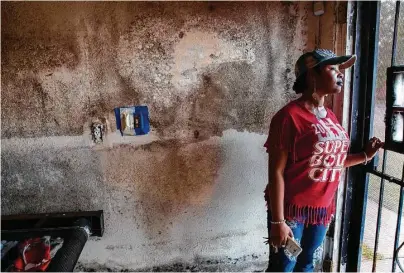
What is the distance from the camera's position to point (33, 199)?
2041 millimetres

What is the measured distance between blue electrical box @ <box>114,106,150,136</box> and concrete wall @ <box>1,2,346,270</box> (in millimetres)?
Answer: 41

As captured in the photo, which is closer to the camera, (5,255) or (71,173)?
(5,255)

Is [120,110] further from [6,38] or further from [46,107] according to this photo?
[6,38]

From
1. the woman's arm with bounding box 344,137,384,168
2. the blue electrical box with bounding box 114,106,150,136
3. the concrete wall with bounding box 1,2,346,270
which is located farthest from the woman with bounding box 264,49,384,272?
the blue electrical box with bounding box 114,106,150,136

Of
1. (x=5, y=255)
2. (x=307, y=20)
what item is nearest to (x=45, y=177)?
(x=5, y=255)

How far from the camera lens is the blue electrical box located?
197cm

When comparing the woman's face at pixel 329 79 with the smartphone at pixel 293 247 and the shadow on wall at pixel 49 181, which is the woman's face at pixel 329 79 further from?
the shadow on wall at pixel 49 181

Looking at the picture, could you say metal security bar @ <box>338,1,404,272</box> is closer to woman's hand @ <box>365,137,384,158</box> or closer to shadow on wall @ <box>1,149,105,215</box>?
woman's hand @ <box>365,137,384,158</box>

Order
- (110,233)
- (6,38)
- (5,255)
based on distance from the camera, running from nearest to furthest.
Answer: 1. (5,255)
2. (6,38)
3. (110,233)

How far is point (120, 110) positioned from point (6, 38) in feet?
2.54

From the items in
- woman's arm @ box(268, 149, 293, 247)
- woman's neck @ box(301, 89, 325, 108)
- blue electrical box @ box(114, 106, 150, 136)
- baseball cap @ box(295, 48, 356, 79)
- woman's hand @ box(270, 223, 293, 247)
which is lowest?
woman's hand @ box(270, 223, 293, 247)

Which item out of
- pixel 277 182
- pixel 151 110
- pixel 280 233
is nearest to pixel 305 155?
pixel 277 182

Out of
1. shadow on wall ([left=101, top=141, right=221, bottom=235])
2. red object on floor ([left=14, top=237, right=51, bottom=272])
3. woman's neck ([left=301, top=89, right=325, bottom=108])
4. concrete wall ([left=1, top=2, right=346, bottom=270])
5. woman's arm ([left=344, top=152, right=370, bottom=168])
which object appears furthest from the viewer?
shadow on wall ([left=101, top=141, right=221, bottom=235])

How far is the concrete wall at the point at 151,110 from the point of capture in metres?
1.89
